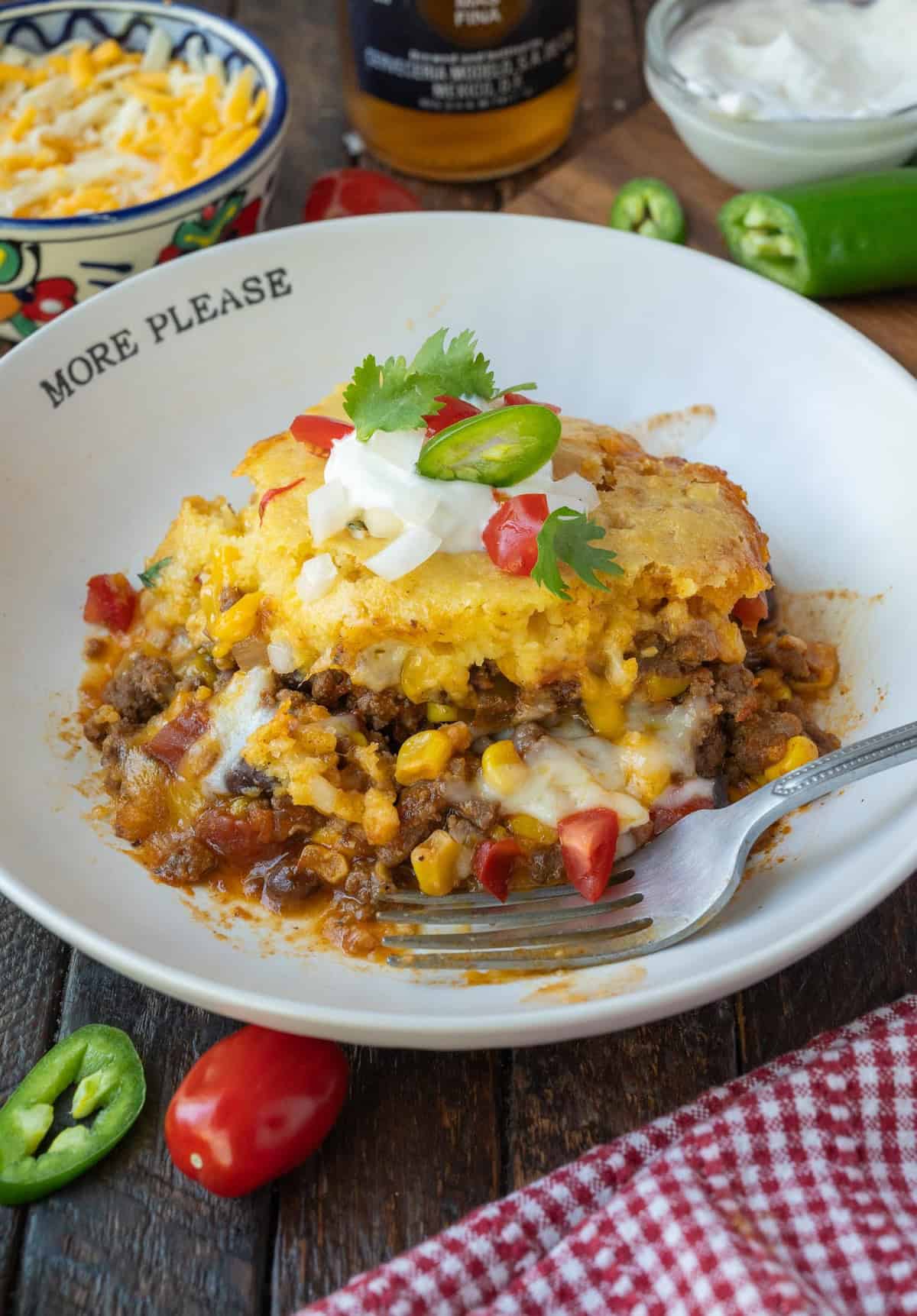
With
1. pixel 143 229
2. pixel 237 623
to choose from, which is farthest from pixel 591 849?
pixel 143 229

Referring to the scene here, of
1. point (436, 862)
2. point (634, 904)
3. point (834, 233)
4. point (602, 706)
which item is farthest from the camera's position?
point (834, 233)

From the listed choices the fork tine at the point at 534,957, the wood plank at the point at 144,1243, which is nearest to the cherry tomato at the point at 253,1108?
the wood plank at the point at 144,1243

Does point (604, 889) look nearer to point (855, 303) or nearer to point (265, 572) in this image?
point (265, 572)

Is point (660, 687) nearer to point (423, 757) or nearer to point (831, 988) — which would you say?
point (423, 757)

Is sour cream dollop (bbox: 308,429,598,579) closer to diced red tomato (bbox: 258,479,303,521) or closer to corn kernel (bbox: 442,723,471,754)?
diced red tomato (bbox: 258,479,303,521)

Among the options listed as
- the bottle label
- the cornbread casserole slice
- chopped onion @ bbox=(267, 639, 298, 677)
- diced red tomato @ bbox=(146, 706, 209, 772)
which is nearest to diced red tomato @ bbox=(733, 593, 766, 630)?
the cornbread casserole slice

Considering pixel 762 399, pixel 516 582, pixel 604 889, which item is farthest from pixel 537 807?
pixel 762 399
